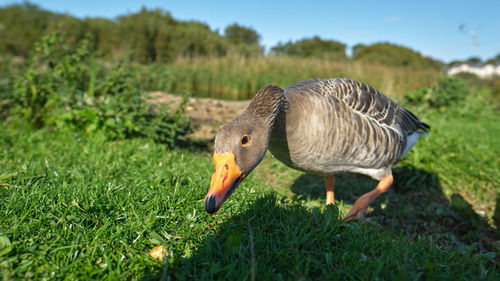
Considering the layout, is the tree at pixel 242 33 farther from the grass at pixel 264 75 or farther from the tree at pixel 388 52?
the grass at pixel 264 75

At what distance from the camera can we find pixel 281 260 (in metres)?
1.74

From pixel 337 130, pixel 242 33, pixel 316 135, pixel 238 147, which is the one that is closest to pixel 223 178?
pixel 238 147

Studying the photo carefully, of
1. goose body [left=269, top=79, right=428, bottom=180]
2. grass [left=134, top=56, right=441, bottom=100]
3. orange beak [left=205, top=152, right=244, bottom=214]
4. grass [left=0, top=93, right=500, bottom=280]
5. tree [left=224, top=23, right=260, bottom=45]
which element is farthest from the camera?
tree [left=224, top=23, right=260, bottom=45]

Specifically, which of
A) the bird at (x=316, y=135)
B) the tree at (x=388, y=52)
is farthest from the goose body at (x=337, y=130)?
the tree at (x=388, y=52)

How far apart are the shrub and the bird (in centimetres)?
249

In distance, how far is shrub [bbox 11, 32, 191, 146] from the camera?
4633 millimetres

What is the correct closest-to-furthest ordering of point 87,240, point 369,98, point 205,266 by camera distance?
point 205,266
point 87,240
point 369,98

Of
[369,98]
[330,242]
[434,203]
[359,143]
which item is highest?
[369,98]

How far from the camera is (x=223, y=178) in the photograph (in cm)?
184

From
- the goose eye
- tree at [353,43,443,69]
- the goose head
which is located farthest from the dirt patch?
tree at [353,43,443,69]

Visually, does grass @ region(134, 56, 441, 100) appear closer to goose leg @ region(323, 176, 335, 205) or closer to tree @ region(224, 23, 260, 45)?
goose leg @ region(323, 176, 335, 205)

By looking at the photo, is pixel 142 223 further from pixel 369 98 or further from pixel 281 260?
pixel 369 98

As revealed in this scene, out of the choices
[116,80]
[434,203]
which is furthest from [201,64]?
[434,203]

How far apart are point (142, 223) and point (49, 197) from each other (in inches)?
33.3
